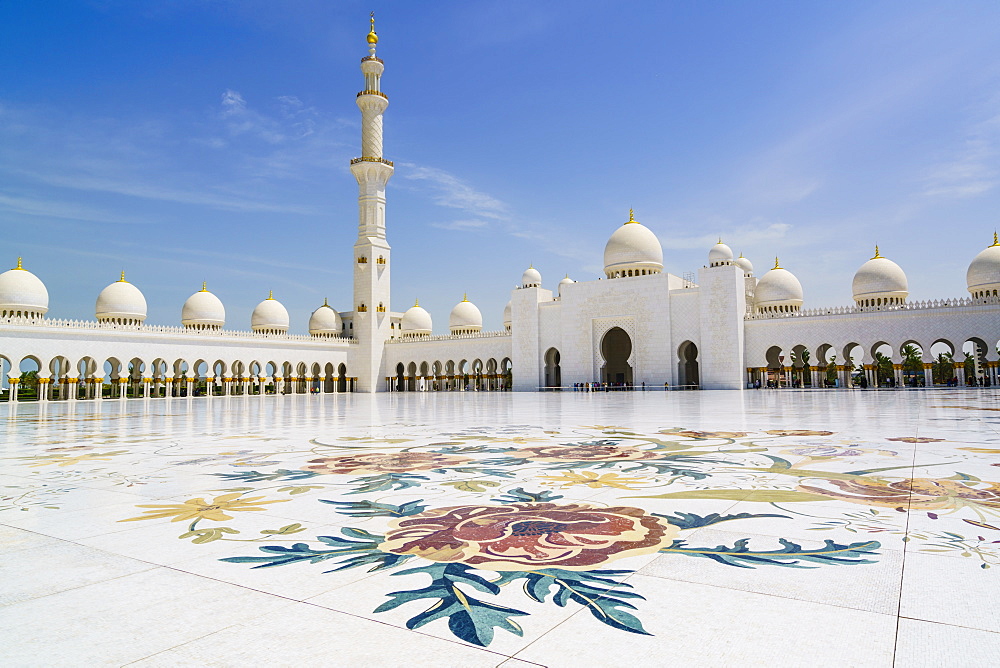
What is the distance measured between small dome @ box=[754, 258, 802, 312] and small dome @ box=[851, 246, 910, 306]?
2831 millimetres

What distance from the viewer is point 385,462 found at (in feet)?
14.4

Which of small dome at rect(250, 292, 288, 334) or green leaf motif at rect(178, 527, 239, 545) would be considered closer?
green leaf motif at rect(178, 527, 239, 545)

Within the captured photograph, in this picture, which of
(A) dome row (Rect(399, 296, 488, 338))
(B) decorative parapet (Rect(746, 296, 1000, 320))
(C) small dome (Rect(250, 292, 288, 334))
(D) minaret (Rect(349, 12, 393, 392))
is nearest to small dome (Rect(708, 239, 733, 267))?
(B) decorative parapet (Rect(746, 296, 1000, 320))

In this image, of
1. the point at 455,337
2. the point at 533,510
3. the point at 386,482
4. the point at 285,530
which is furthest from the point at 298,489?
the point at 455,337

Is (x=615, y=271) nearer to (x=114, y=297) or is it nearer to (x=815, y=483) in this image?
(x=114, y=297)

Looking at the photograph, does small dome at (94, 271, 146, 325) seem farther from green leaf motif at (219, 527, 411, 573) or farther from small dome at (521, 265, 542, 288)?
green leaf motif at (219, 527, 411, 573)

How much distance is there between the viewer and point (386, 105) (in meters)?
30.6

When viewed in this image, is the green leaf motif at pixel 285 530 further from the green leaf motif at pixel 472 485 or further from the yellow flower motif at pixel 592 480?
the yellow flower motif at pixel 592 480

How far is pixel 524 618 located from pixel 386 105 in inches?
1254

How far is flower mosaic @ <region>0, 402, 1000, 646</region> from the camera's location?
1.87 m

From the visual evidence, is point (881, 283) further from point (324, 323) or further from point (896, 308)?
point (324, 323)

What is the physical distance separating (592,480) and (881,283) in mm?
26925

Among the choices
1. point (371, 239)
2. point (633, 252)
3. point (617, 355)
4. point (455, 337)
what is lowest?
point (617, 355)

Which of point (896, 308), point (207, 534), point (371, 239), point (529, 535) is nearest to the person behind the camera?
point (529, 535)
